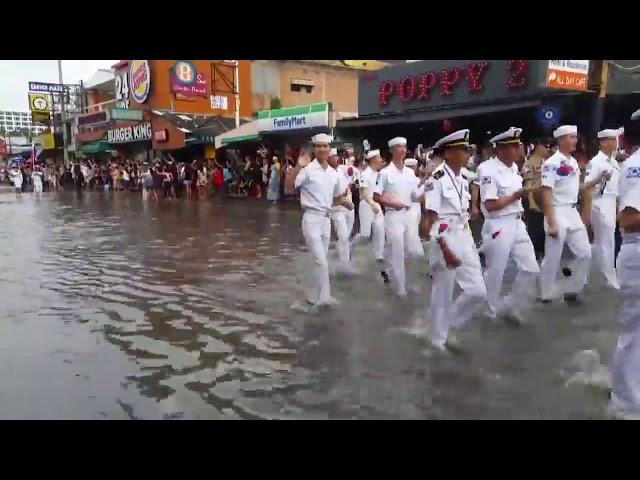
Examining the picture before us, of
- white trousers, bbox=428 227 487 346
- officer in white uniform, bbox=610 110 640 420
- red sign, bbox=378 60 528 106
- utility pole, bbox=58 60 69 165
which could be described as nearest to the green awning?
utility pole, bbox=58 60 69 165

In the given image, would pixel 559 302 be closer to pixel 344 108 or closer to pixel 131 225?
pixel 131 225

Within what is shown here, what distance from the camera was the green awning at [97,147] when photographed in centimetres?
4081

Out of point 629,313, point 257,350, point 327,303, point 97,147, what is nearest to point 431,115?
point 327,303

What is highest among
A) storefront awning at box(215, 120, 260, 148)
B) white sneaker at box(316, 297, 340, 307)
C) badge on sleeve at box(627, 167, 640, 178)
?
storefront awning at box(215, 120, 260, 148)

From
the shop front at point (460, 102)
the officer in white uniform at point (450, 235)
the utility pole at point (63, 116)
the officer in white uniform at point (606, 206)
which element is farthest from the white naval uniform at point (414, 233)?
the utility pole at point (63, 116)

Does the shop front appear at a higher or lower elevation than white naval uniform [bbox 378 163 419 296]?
higher

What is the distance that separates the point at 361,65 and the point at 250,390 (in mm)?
33277

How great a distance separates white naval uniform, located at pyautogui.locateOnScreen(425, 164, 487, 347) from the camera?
5.00 meters

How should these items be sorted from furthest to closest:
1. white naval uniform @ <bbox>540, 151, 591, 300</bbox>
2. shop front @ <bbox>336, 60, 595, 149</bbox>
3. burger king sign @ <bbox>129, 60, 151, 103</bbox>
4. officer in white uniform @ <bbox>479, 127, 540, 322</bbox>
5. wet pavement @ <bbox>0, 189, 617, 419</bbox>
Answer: burger king sign @ <bbox>129, 60, 151, 103</bbox>, shop front @ <bbox>336, 60, 595, 149</bbox>, white naval uniform @ <bbox>540, 151, 591, 300</bbox>, officer in white uniform @ <bbox>479, 127, 540, 322</bbox>, wet pavement @ <bbox>0, 189, 617, 419</bbox>

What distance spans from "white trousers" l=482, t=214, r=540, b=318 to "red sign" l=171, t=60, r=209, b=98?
2853 cm

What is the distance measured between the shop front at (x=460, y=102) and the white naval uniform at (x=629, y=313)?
10364 mm

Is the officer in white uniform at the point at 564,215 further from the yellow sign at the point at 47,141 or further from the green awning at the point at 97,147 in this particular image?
the yellow sign at the point at 47,141

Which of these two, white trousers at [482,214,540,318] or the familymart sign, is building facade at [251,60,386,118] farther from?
white trousers at [482,214,540,318]

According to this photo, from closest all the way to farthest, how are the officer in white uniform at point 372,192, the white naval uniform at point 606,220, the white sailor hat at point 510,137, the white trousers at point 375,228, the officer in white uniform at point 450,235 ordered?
1. the officer in white uniform at point 450,235
2. the white sailor hat at point 510,137
3. the white naval uniform at point 606,220
4. the officer in white uniform at point 372,192
5. the white trousers at point 375,228
